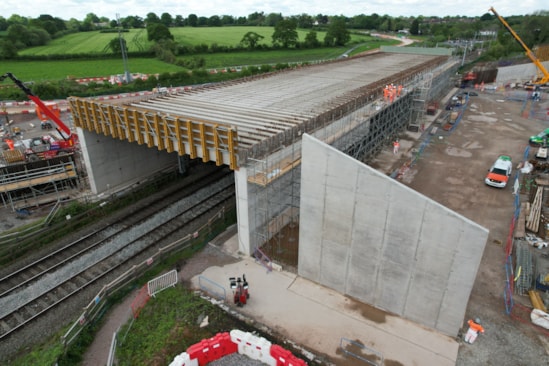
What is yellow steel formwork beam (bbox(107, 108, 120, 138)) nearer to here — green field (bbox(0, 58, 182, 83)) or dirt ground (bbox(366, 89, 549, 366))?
dirt ground (bbox(366, 89, 549, 366))

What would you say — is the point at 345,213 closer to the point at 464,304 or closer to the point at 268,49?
the point at 464,304

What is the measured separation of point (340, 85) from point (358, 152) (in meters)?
8.50

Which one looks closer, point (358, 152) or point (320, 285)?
A: point (320, 285)

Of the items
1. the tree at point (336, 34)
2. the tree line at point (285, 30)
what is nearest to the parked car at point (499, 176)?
the tree line at point (285, 30)

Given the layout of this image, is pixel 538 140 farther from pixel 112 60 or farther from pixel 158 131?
pixel 112 60

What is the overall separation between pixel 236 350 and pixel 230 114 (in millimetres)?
13853

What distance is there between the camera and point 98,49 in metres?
93.3

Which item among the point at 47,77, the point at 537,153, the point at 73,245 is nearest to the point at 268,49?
the point at 47,77

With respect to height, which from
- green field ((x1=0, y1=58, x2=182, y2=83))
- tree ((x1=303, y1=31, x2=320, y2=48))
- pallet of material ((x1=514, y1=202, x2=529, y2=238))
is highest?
tree ((x1=303, y1=31, x2=320, y2=48))

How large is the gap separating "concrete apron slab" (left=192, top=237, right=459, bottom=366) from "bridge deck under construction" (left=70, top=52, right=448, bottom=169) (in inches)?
228

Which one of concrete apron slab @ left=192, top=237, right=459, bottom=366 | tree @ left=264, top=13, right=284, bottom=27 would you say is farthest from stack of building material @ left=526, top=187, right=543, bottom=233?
tree @ left=264, top=13, right=284, bottom=27

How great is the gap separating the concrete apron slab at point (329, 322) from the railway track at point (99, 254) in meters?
4.99

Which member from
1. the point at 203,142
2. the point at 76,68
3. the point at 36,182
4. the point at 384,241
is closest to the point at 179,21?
the point at 76,68

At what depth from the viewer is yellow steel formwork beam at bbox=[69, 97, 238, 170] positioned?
55.2 ft
